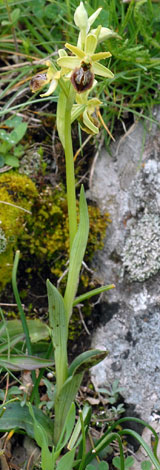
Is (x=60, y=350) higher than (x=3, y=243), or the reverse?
(x=3, y=243)

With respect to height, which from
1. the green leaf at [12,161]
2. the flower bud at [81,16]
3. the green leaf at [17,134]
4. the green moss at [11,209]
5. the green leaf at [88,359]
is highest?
the flower bud at [81,16]

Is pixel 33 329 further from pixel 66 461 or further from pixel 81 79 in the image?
pixel 81 79

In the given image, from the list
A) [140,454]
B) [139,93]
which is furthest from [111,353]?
[139,93]

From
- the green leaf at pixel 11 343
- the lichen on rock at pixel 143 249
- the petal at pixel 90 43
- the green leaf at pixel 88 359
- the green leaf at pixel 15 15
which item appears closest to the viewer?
the petal at pixel 90 43

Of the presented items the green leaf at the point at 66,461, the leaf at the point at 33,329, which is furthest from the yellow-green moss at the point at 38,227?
the green leaf at the point at 66,461

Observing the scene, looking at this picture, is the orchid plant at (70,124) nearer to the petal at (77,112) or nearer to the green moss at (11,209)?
the petal at (77,112)

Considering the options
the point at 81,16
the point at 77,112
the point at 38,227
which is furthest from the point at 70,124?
the point at 38,227

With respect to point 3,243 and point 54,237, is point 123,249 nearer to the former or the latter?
point 54,237
